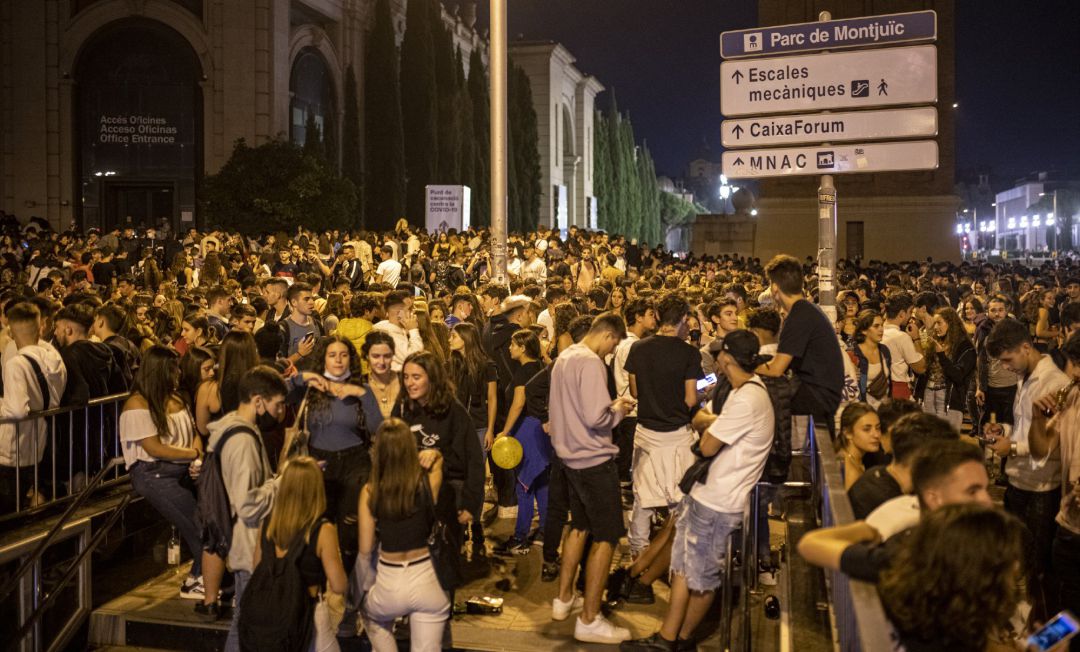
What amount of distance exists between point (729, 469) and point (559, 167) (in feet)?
202

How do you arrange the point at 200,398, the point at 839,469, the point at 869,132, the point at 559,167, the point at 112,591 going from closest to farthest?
the point at 839,469 < the point at 200,398 < the point at 112,591 < the point at 869,132 < the point at 559,167

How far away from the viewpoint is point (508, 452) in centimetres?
837

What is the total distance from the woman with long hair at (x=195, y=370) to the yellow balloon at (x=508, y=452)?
7.53 ft

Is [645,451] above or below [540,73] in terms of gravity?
below

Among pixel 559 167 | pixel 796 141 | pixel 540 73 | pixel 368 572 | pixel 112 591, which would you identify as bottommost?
pixel 112 591

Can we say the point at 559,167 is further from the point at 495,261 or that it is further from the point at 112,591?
the point at 112,591

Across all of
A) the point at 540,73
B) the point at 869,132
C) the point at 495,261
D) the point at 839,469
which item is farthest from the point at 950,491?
the point at 540,73

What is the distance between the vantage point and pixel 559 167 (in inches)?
2625

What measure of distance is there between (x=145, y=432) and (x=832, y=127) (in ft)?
22.0

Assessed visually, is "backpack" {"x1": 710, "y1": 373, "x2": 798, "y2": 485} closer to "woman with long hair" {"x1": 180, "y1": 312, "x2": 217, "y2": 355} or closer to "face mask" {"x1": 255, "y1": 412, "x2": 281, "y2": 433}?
"face mask" {"x1": 255, "y1": 412, "x2": 281, "y2": 433}

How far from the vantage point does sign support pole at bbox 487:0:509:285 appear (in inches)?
564

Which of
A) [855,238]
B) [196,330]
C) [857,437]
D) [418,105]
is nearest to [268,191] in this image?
[418,105]

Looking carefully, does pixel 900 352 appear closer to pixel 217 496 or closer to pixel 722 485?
pixel 722 485

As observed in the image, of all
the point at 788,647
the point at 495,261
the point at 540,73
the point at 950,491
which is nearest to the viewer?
the point at 950,491
